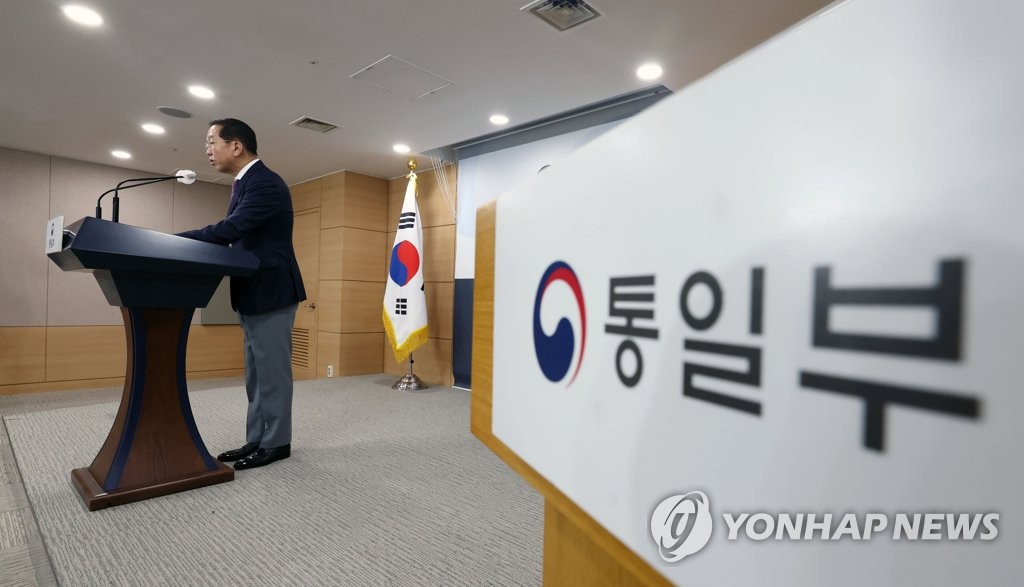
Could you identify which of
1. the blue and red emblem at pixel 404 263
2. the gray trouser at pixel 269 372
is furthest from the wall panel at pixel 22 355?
the gray trouser at pixel 269 372

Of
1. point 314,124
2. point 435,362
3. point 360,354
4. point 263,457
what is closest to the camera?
point 263,457

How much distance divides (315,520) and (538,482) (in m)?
1.46

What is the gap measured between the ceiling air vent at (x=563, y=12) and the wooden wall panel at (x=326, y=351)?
12.1 ft

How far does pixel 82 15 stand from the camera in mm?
2484

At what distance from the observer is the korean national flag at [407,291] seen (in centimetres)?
438

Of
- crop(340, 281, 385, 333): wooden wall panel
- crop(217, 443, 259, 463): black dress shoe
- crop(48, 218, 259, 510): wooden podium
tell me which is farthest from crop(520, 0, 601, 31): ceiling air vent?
crop(340, 281, 385, 333): wooden wall panel

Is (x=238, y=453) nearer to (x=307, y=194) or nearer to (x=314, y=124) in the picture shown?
(x=314, y=124)

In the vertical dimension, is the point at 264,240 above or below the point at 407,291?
above

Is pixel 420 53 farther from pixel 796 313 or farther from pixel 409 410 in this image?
pixel 796 313

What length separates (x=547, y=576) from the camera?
757mm

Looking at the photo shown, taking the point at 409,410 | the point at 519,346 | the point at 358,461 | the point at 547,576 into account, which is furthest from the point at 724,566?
the point at 409,410

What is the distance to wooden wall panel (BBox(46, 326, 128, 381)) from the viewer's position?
4785mm

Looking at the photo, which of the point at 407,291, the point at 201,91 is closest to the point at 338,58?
Result: the point at 201,91

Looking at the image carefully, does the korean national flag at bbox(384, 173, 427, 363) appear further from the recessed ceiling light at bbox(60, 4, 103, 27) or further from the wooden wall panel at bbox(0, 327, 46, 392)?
the wooden wall panel at bbox(0, 327, 46, 392)
